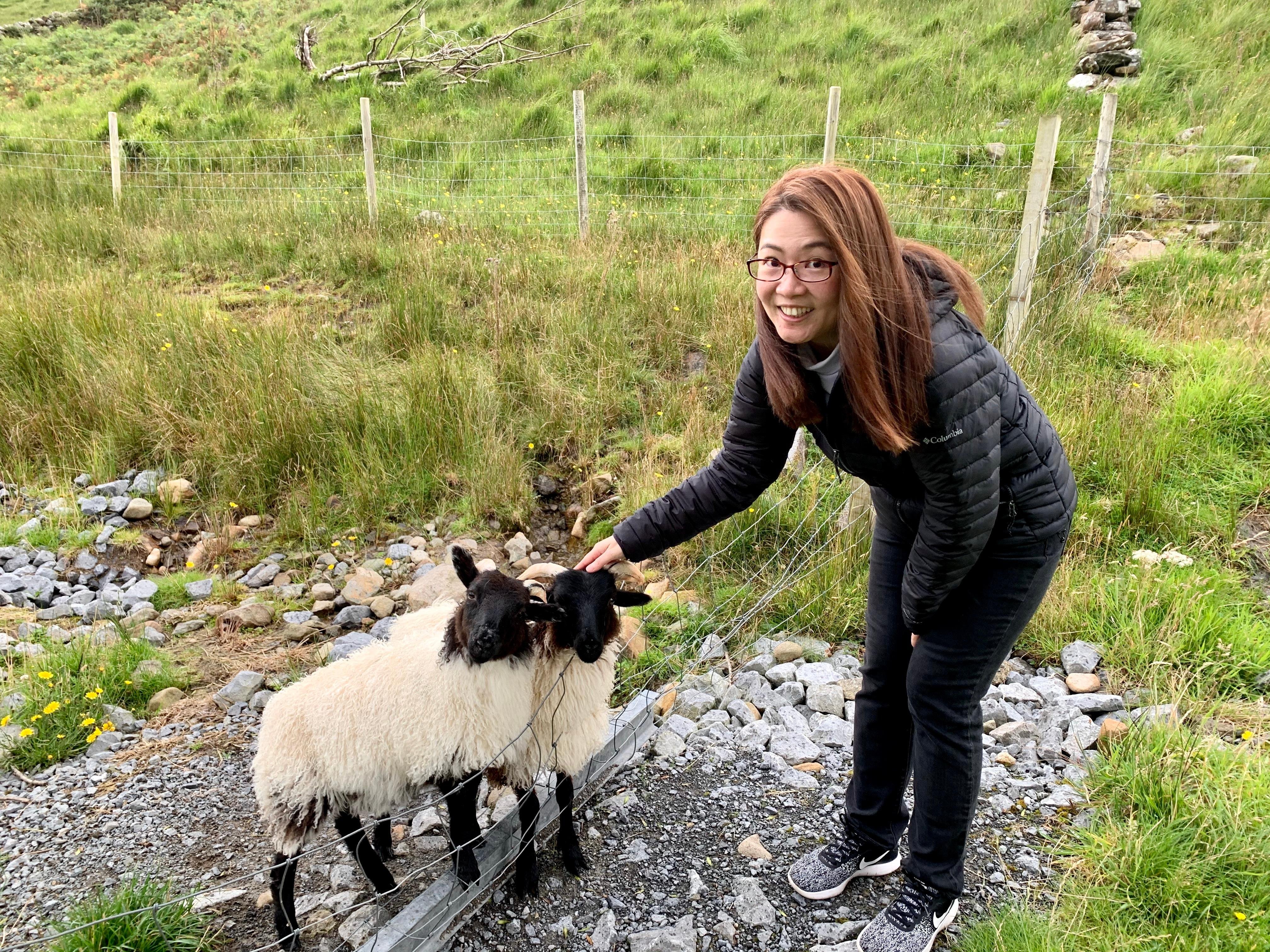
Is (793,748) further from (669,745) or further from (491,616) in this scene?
(491,616)

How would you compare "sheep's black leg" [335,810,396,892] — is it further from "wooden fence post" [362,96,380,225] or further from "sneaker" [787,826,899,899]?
"wooden fence post" [362,96,380,225]

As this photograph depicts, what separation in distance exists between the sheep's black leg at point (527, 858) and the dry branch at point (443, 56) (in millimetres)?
13713

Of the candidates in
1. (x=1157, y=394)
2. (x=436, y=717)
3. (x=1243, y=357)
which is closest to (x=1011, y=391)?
(x=436, y=717)

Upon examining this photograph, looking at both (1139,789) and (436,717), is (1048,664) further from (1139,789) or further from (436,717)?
(436,717)

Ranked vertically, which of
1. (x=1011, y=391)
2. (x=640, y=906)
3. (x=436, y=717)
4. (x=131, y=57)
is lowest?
(x=640, y=906)

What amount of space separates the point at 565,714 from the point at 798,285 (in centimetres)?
176

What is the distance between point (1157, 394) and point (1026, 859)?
4055mm

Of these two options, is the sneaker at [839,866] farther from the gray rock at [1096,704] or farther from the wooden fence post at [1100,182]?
the wooden fence post at [1100,182]

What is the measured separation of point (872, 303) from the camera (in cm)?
194

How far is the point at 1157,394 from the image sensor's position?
5.53m

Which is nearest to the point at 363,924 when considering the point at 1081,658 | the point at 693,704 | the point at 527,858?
the point at 527,858

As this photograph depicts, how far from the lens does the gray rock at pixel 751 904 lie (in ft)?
8.90

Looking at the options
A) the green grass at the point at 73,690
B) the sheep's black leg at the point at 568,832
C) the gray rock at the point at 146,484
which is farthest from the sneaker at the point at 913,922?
the gray rock at the point at 146,484

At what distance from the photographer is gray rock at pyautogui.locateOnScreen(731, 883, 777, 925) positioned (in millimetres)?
2713
